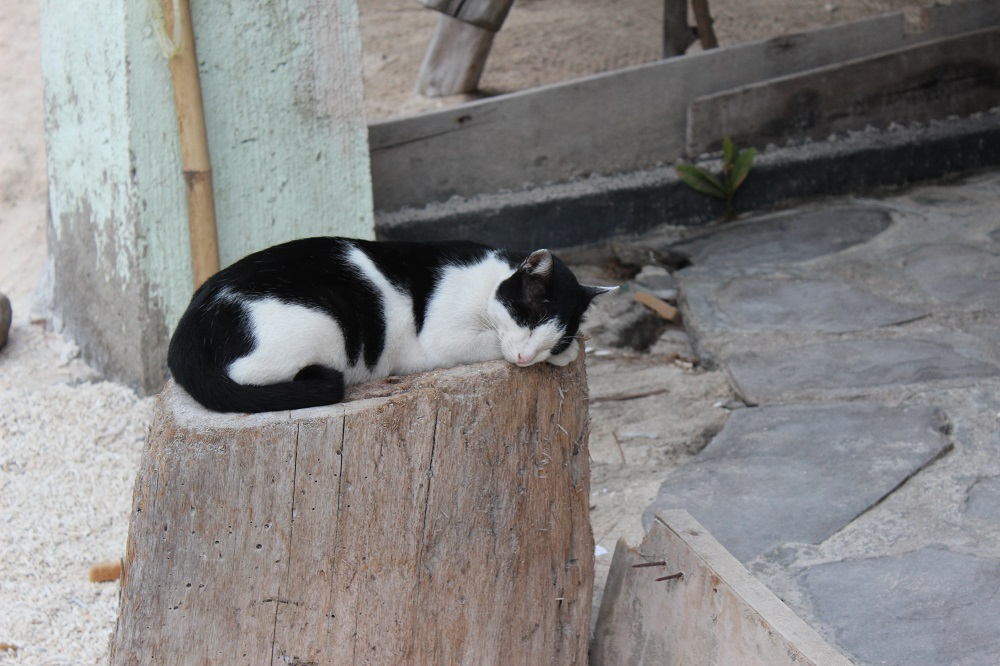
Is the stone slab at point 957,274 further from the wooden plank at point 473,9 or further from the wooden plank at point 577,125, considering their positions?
the wooden plank at point 473,9

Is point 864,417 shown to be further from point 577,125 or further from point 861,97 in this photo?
point 861,97

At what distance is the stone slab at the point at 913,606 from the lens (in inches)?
84.0

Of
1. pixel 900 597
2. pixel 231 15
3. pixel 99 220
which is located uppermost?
pixel 231 15

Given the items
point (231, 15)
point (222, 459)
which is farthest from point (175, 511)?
point (231, 15)

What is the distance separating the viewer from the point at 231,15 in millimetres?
3254

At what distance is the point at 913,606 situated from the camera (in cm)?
228

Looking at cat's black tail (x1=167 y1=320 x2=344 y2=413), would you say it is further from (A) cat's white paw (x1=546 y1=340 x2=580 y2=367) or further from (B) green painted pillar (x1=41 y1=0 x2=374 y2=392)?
(B) green painted pillar (x1=41 y1=0 x2=374 y2=392)

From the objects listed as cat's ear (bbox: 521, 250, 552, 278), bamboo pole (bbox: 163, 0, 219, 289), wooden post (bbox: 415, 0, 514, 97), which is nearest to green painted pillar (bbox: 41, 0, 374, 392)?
bamboo pole (bbox: 163, 0, 219, 289)

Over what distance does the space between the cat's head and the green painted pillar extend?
152 cm

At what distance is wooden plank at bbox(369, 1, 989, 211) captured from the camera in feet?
14.7

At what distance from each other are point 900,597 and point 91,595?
6.58 feet

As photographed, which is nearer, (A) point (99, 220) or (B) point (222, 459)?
(B) point (222, 459)

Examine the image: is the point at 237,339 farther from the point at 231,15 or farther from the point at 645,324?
the point at 645,324

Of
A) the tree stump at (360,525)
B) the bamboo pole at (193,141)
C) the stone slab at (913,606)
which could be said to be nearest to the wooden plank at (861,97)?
the bamboo pole at (193,141)
